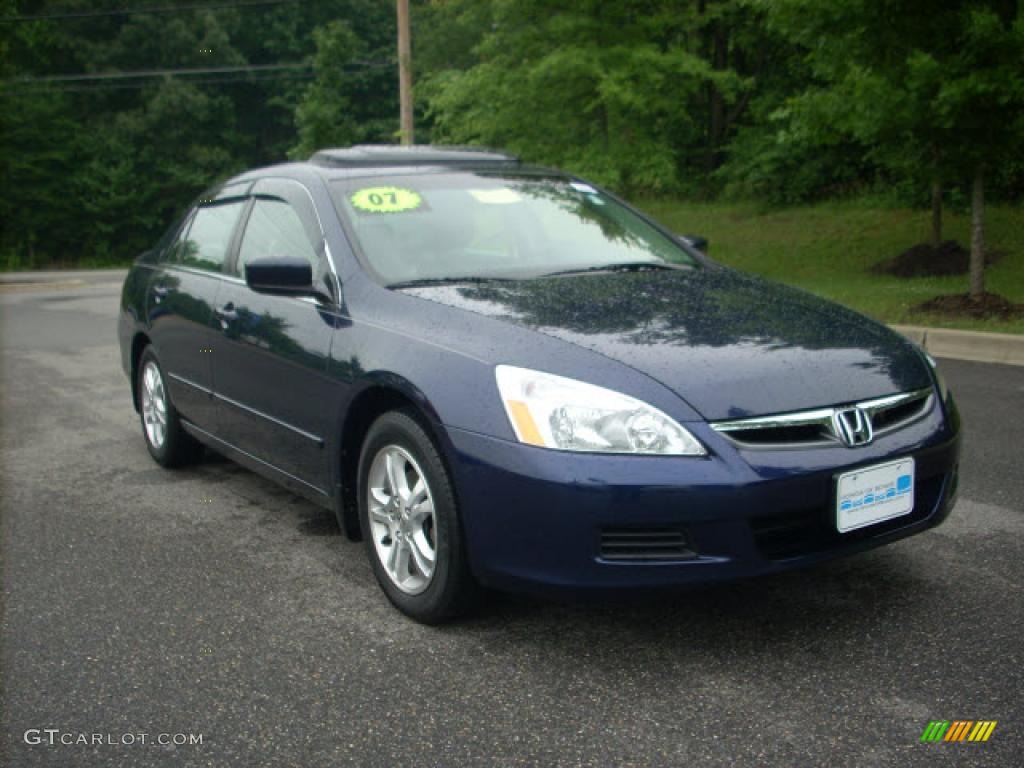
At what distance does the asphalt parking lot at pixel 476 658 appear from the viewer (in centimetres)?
267

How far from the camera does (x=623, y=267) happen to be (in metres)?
4.30

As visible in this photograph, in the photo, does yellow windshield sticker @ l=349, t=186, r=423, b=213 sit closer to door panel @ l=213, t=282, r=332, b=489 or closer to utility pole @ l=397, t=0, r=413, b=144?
door panel @ l=213, t=282, r=332, b=489

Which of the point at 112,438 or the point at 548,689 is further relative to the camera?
the point at 112,438

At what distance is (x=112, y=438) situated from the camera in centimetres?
654

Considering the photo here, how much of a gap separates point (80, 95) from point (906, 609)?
2166 inches

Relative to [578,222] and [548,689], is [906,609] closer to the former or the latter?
[548,689]

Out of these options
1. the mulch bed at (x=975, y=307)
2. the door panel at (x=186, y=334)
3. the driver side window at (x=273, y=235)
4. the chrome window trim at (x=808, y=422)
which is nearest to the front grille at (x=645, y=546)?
the chrome window trim at (x=808, y=422)

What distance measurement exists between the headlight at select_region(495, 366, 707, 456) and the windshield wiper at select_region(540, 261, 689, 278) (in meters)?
1.12

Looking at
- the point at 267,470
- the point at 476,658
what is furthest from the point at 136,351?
the point at 476,658

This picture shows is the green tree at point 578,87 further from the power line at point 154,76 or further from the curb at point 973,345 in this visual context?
the power line at point 154,76

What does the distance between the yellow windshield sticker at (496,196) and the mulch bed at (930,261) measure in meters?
11.9

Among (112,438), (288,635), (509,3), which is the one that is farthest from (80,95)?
(288,635)

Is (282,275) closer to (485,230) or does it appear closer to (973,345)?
(485,230)

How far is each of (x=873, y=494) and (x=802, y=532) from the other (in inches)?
9.7
